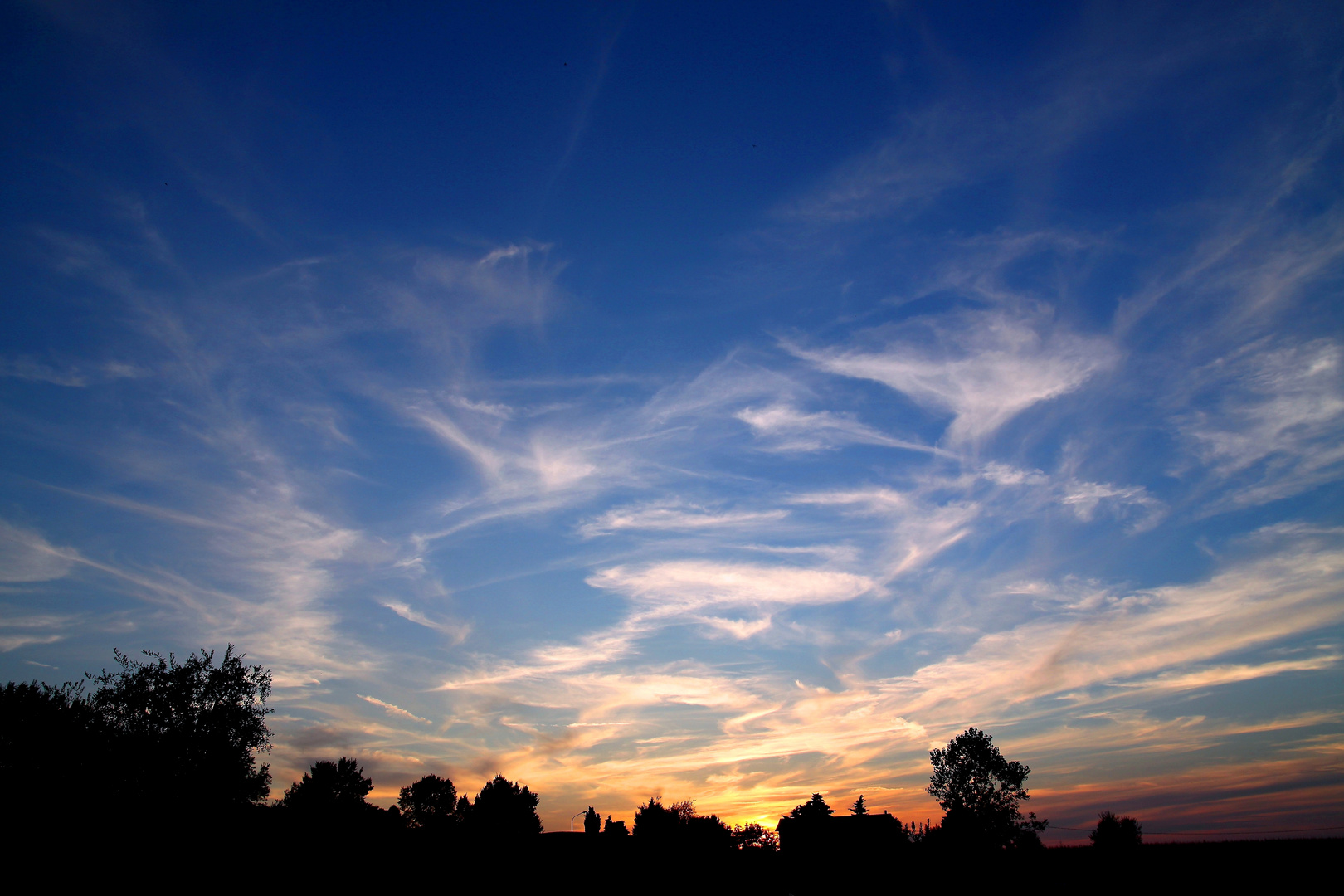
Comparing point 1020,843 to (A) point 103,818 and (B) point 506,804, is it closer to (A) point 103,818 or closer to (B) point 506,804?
(B) point 506,804

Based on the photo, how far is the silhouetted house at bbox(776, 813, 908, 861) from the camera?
72.9 meters

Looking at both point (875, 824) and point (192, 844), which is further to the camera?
point (875, 824)

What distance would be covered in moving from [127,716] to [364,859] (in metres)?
35.9

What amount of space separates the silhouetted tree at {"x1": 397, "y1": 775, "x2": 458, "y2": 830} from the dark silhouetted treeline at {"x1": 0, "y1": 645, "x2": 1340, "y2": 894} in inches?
2867

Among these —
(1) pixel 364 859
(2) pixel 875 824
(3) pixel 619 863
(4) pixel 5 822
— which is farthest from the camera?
(2) pixel 875 824

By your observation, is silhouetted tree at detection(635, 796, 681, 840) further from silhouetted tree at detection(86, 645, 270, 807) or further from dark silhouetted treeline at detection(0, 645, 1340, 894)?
silhouetted tree at detection(86, 645, 270, 807)

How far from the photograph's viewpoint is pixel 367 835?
138 ft

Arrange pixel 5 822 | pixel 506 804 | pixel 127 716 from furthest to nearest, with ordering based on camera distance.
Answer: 1. pixel 506 804
2. pixel 127 716
3. pixel 5 822

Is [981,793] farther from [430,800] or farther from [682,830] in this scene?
[430,800]

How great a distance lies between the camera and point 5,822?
34688 mm

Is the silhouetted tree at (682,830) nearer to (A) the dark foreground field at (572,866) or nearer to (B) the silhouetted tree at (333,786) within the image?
(A) the dark foreground field at (572,866)

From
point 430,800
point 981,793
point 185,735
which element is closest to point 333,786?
point 430,800

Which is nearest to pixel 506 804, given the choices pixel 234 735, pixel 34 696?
pixel 234 735

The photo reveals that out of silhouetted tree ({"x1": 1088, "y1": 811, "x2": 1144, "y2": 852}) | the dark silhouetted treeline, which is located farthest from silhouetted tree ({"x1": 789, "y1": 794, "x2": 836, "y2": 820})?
silhouetted tree ({"x1": 1088, "y1": 811, "x2": 1144, "y2": 852})
